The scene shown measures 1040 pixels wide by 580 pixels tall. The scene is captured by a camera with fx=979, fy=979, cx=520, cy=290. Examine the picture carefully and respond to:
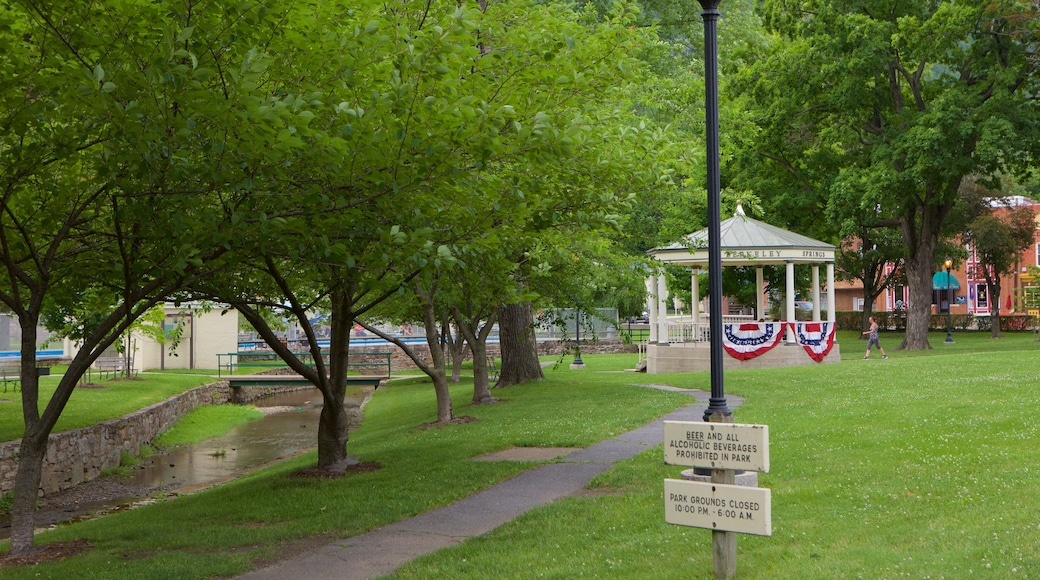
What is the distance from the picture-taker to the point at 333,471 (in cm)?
1391

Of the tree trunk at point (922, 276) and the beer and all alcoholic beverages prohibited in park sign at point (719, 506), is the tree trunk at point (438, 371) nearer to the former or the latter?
the beer and all alcoholic beverages prohibited in park sign at point (719, 506)

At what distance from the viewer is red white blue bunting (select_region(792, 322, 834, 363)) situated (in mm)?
30062

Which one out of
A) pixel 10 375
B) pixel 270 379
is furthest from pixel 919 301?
pixel 10 375

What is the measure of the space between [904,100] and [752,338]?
13.0 metres

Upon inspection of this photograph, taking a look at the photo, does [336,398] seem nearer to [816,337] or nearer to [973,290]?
[816,337]

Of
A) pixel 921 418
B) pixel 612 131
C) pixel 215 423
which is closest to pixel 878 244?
pixel 215 423

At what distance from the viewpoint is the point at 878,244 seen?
53.1m

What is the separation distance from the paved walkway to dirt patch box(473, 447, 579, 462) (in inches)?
14.6

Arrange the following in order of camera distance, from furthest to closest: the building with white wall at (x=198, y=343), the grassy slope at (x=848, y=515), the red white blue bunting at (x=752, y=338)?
the building with white wall at (x=198, y=343), the red white blue bunting at (x=752, y=338), the grassy slope at (x=848, y=515)

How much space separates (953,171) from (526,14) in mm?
22982

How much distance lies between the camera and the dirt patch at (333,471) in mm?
13703

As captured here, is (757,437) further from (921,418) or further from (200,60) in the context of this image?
(921,418)

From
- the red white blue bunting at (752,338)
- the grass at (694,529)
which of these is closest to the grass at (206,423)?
the grass at (694,529)

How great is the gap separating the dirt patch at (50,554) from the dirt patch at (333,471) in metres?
3.76
